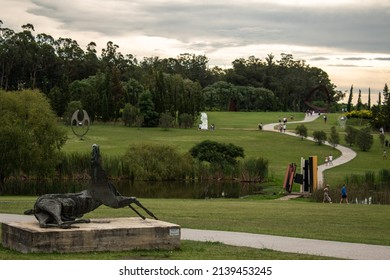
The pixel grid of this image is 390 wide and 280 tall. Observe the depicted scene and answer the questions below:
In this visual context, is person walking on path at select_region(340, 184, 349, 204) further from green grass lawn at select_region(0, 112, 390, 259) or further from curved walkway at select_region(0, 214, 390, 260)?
curved walkway at select_region(0, 214, 390, 260)

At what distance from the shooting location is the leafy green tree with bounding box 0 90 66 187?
4766 cm

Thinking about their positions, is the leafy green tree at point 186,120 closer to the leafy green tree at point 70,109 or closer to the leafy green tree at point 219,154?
the leafy green tree at point 70,109

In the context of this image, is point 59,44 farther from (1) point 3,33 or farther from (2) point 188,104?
(2) point 188,104

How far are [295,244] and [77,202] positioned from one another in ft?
16.9

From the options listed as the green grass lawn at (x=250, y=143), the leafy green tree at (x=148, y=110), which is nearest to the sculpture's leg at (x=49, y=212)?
the green grass lawn at (x=250, y=143)

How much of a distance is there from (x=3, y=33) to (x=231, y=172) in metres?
73.6

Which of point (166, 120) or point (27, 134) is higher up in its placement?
point (27, 134)

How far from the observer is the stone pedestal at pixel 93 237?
1520 centimetres

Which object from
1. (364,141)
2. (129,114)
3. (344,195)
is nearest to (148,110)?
(129,114)

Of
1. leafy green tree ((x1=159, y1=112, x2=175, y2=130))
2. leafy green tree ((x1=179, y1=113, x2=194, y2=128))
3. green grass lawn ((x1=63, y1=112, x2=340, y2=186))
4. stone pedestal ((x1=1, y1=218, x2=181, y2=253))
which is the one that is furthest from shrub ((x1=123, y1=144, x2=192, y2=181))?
stone pedestal ((x1=1, y1=218, x2=181, y2=253))

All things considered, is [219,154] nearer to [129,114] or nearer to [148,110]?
[129,114]

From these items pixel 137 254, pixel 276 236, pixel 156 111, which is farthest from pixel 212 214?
pixel 156 111

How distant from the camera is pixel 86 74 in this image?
13662 centimetres

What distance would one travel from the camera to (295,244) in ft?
59.3
